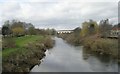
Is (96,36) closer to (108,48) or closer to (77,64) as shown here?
(108,48)

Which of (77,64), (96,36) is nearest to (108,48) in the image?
(77,64)

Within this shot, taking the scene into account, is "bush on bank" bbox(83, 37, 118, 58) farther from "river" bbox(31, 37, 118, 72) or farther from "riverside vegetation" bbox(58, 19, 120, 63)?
"river" bbox(31, 37, 118, 72)

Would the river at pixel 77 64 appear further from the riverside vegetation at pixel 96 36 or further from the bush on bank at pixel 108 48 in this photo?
the riverside vegetation at pixel 96 36

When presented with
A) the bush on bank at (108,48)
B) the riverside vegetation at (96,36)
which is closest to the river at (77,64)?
the bush on bank at (108,48)

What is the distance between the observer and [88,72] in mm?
19828

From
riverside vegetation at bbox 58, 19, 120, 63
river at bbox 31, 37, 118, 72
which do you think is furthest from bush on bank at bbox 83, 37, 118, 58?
river at bbox 31, 37, 118, 72

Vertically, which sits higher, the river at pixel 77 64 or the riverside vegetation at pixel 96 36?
the riverside vegetation at pixel 96 36

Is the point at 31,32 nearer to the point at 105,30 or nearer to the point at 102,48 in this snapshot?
the point at 105,30

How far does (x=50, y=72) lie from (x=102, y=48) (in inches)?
637

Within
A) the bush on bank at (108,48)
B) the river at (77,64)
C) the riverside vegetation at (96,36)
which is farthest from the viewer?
the riverside vegetation at (96,36)

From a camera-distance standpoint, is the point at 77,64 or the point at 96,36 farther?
the point at 96,36

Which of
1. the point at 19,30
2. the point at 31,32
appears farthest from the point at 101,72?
the point at 31,32

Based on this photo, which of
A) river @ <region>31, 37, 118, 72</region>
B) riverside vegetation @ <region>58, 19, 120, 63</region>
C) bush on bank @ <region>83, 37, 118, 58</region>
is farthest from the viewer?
riverside vegetation @ <region>58, 19, 120, 63</region>

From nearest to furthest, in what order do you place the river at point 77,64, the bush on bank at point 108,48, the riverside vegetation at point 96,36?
the river at point 77,64 < the bush on bank at point 108,48 < the riverside vegetation at point 96,36
